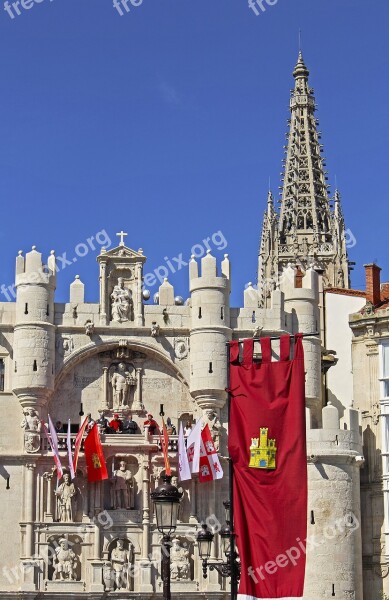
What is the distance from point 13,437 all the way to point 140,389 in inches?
253

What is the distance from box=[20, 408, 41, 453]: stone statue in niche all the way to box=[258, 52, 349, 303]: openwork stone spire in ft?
206

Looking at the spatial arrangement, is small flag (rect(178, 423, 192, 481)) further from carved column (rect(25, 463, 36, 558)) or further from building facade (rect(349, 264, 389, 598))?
building facade (rect(349, 264, 389, 598))

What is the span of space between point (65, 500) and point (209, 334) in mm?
10258

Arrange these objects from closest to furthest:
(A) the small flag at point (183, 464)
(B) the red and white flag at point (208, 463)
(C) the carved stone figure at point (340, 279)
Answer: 1. (A) the small flag at point (183, 464)
2. (B) the red and white flag at point (208, 463)
3. (C) the carved stone figure at point (340, 279)

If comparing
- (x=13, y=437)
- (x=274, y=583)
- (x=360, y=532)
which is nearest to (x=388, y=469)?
(x=360, y=532)

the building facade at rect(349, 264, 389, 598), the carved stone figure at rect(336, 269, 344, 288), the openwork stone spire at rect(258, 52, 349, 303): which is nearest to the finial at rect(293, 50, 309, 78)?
the openwork stone spire at rect(258, 52, 349, 303)

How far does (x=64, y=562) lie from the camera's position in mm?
64875

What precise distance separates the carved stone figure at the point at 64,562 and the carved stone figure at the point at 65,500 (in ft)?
3.33

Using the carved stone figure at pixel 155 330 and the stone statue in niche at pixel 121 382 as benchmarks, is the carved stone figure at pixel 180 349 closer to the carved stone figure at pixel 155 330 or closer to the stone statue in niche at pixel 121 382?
the carved stone figure at pixel 155 330

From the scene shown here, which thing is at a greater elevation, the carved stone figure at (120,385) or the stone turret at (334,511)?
the carved stone figure at (120,385)

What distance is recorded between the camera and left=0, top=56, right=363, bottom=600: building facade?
65250mm

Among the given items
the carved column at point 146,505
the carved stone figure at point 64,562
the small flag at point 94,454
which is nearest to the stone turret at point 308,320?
the carved column at point 146,505

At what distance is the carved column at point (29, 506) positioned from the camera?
6494cm

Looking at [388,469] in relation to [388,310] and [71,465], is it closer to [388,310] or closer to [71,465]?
[388,310]
